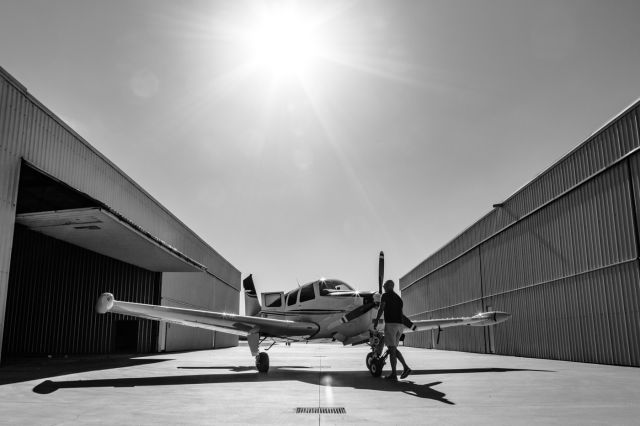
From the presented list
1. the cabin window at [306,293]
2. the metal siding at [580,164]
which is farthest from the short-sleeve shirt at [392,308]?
the metal siding at [580,164]

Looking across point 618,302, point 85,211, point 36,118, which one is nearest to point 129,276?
point 85,211

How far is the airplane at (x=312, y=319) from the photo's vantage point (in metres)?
12.4

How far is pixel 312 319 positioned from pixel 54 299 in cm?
1705

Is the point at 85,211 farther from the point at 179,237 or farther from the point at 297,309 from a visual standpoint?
the point at 179,237

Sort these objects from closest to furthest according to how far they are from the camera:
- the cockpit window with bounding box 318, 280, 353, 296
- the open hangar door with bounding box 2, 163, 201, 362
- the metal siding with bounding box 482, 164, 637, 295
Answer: the cockpit window with bounding box 318, 280, 353, 296 → the metal siding with bounding box 482, 164, 637, 295 → the open hangar door with bounding box 2, 163, 201, 362

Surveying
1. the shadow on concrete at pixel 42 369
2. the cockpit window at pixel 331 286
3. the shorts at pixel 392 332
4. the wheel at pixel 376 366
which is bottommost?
the shadow on concrete at pixel 42 369

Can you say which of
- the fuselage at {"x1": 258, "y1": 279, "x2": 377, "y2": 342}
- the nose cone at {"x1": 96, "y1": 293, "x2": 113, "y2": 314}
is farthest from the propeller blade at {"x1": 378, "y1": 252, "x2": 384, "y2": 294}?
the nose cone at {"x1": 96, "y1": 293, "x2": 113, "y2": 314}

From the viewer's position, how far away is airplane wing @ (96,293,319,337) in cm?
1163

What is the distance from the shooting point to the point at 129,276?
1126 inches

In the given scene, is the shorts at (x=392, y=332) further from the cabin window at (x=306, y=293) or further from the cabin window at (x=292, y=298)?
the cabin window at (x=292, y=298)

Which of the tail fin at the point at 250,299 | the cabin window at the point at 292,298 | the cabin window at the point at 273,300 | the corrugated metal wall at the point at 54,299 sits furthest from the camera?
the corrugated metal wall at the point at 54,299

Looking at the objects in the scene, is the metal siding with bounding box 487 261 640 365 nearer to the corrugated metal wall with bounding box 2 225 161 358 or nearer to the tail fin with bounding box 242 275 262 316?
the tail fin with bounding box 242 275 262 316

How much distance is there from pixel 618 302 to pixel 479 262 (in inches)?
621

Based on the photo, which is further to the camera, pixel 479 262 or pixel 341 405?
pixel 479 262
